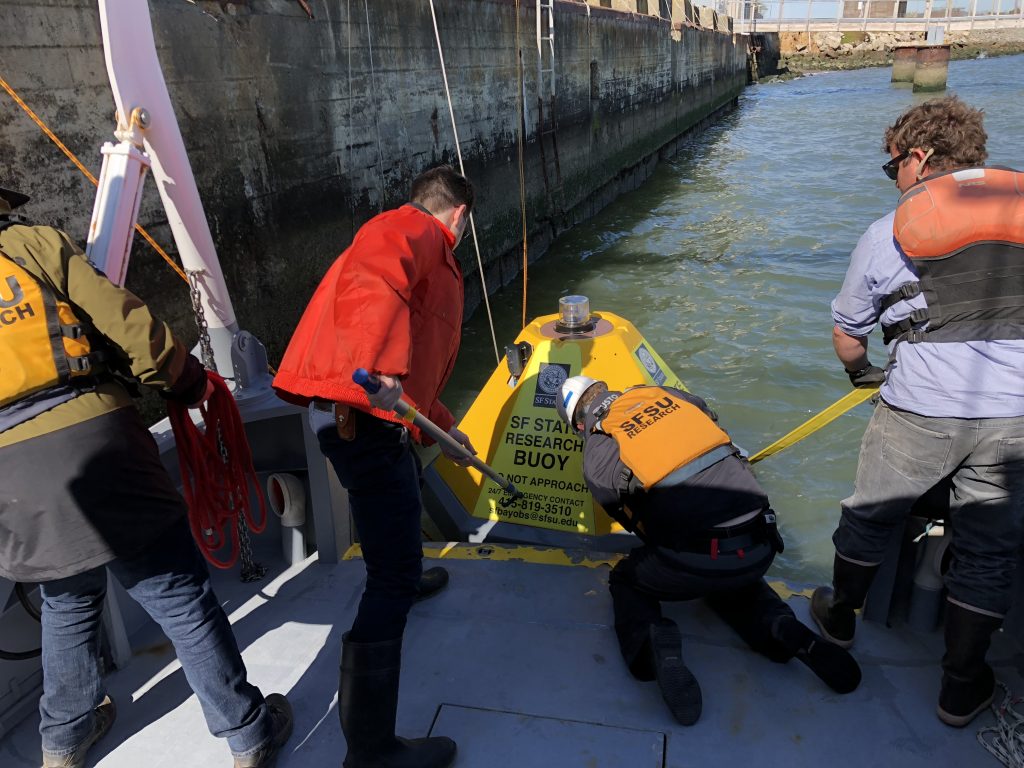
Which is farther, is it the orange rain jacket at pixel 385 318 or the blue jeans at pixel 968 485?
the blue jeans at pixel 968 485

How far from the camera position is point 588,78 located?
15.8 metres

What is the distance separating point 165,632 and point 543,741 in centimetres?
119

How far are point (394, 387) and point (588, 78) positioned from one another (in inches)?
605

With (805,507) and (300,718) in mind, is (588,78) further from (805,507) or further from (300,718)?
(300,718)

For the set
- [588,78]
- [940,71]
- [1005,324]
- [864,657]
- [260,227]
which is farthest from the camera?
[940,71]

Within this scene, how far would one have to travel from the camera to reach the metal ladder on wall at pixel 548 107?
12922 millimetres

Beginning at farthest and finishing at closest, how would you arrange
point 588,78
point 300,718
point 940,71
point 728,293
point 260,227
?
point 940,71, point 588,78, point 728,293, point 260,227, point 300,718

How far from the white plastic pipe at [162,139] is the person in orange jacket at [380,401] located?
3.97 feet

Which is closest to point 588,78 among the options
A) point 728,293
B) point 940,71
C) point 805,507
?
point 728,293

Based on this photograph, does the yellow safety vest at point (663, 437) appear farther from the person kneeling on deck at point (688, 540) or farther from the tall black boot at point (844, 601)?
the tall black boot at point (844, 601)

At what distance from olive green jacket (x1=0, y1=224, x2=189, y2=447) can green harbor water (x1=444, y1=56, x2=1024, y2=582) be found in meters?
4.08

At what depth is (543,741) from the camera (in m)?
2.33

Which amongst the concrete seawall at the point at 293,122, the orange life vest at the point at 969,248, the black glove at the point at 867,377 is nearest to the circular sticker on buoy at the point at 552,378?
the black glove at the point at 867,377

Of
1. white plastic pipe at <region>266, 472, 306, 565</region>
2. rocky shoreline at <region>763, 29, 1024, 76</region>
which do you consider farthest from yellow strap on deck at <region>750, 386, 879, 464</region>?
rocky shoreline at <region>763, 29, 1024, 76</region>
